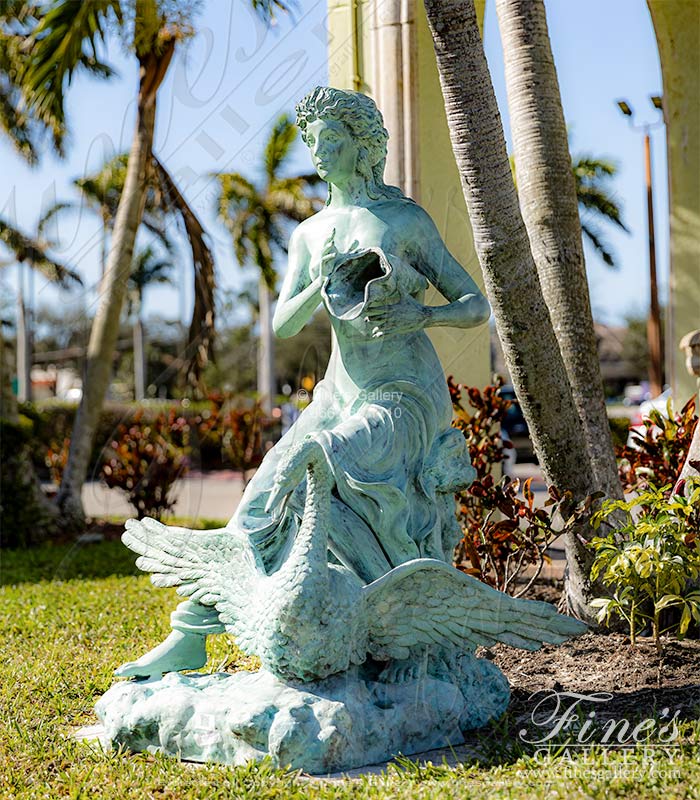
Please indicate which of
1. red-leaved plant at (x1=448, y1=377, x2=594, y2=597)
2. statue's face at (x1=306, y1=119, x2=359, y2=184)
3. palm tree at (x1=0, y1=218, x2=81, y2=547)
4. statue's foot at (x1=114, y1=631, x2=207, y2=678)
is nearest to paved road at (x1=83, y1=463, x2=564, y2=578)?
palm tree at (x1=0, y1=218, x2=81, y2=547)

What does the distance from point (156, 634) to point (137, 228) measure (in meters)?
5.57

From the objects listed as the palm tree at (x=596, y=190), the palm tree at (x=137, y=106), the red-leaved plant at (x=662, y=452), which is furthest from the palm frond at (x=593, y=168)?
the red-leaved plant at (x=662, y=452)

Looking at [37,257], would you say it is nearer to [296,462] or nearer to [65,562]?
[65,562]

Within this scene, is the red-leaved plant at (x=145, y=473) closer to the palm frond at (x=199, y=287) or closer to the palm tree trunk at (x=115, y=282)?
the palm tree trunk at (x=115, y=282)

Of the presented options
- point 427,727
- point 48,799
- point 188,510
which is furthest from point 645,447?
point 188,510

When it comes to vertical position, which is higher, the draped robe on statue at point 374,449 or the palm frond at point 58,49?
the palm frond at point 58,49

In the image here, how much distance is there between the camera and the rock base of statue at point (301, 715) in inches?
137

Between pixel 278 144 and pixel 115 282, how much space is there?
13284 millimetres

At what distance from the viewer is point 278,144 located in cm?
2292

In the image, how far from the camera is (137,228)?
1038cm

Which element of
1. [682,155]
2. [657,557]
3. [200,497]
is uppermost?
[682,155]

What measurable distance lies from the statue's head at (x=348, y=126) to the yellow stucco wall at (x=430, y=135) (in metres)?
2.62

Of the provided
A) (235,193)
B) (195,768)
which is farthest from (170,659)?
(235,193)

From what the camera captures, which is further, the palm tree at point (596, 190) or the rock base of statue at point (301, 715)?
the palm tree at point (596, 190)
